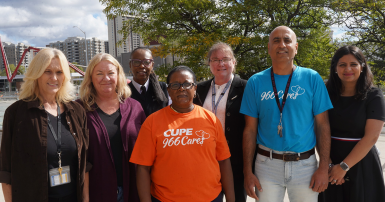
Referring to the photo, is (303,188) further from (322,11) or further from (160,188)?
(322,11)

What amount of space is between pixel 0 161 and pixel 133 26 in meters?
9.44

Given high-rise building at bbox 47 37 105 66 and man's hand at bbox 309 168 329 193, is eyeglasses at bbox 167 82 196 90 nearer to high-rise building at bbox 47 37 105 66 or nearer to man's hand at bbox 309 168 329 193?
man's hand at bbox 309 168 329 193

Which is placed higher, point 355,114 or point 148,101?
point 148,101

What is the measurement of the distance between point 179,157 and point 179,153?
0.11 feet

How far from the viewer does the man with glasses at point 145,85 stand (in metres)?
3.48

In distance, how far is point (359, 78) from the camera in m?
2.86

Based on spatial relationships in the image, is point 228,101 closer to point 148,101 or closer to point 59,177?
point 148,101

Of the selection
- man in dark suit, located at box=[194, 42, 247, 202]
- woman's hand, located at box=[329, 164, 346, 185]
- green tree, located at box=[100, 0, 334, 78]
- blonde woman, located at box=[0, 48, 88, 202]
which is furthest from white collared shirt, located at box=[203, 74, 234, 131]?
green tree, located at box=[100, 0, 334, 78]

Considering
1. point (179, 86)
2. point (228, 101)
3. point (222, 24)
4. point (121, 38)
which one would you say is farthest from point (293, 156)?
point (121, 38)

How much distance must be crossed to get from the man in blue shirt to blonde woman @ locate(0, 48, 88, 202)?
5.63 ft

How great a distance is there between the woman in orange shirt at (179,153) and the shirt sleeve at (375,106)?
162 cm

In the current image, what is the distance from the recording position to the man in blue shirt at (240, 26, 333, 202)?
2594mm

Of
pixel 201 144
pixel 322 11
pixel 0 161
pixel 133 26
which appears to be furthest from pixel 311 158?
pixel 322 11

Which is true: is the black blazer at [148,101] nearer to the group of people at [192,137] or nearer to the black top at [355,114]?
the group of people at [192,137]
